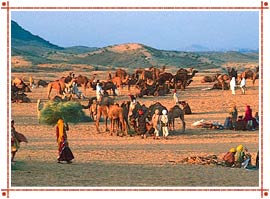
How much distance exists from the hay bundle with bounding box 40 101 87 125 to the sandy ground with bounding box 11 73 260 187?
21cm

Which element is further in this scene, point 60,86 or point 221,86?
point 221,86

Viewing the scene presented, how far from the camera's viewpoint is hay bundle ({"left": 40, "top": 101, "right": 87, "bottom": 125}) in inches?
596

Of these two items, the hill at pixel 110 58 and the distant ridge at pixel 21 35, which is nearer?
the distant ridge at pixel 21 35

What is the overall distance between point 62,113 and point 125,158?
3.48m

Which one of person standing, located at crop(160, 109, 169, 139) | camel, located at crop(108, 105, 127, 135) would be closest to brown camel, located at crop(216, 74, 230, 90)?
camel, located at crop(108, 105, 127, 135)

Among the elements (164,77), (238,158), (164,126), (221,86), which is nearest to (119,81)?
(164,77)

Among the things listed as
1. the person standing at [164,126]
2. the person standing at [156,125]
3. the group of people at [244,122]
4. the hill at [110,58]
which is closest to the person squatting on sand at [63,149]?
the person standing at [156,125]

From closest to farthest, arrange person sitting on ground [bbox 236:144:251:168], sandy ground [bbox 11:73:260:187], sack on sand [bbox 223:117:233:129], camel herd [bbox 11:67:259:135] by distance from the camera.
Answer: sandy ground [bbox 11:73:260:187] < person sitting on ground [bbox 236:144:251:168] < camel herd [bbox 11:67:259:135] < sack on sand [bbox 223:117:233:129]

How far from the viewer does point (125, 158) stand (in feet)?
40.5

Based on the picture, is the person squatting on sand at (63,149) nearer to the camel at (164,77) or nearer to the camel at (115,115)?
the camel at (115,115)

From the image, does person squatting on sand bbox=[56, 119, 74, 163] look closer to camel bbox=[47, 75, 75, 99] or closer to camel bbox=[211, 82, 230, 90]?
camel bbox=[47, 75, 75, 99]

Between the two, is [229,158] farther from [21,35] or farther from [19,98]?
[21,35]

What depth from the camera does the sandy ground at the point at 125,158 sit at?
1102 centimetres

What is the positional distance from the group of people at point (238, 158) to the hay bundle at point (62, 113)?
4237 millimetres
